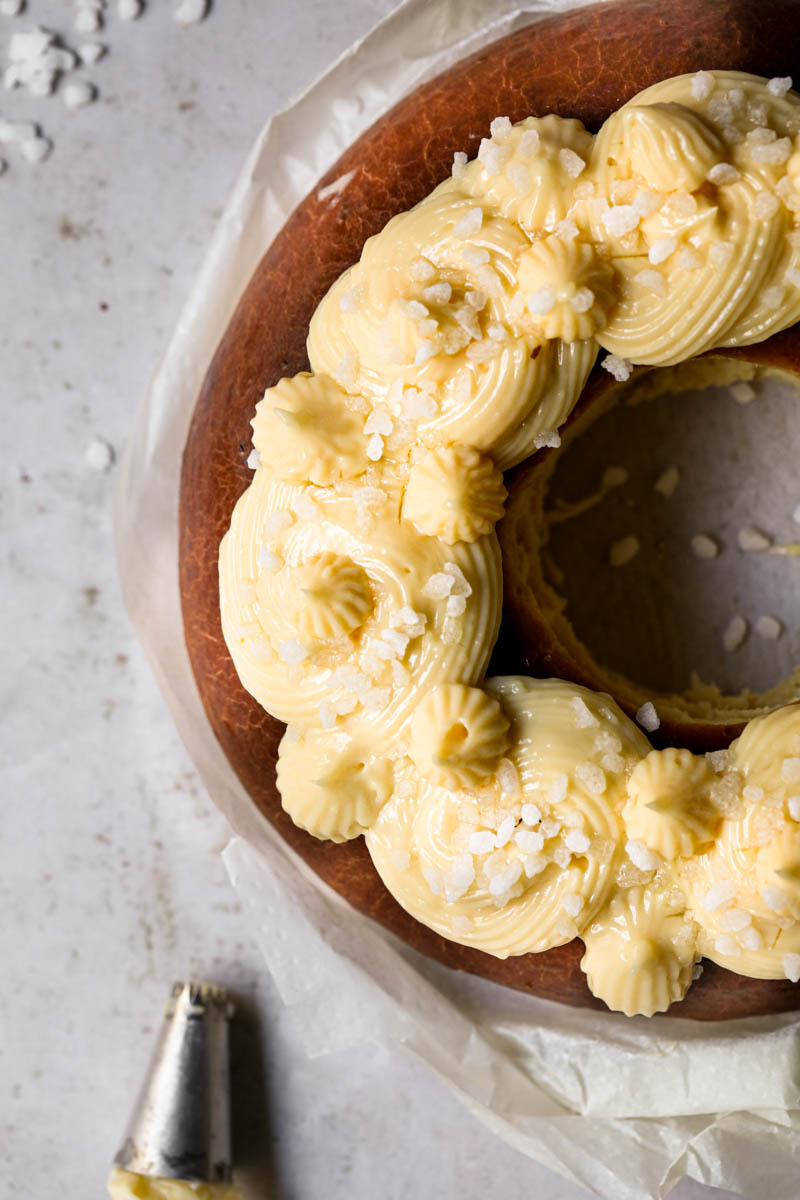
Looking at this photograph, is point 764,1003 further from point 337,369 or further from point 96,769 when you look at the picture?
point 96,769

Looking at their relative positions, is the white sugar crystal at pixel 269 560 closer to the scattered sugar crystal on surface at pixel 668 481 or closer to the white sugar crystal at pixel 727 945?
the white sugar crystal at pixel 727 945

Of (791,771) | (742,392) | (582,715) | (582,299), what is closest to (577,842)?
(582,715)

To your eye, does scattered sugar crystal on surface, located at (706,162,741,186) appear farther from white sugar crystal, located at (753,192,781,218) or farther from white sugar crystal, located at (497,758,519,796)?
white sugar crystal, located at (497,758,519,796)

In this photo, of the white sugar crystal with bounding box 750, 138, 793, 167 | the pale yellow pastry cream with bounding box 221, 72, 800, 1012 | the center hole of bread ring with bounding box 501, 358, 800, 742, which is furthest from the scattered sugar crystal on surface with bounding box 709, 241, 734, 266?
the center hole of bread ring with bounding box 501, 358, 800, 742

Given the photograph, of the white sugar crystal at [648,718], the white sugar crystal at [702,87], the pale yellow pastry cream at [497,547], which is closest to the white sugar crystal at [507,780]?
the pale yellow pastry cream at [497,547]

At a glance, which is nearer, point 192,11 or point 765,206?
point 765,206

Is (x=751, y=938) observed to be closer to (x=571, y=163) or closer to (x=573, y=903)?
(x=573, y=903)
